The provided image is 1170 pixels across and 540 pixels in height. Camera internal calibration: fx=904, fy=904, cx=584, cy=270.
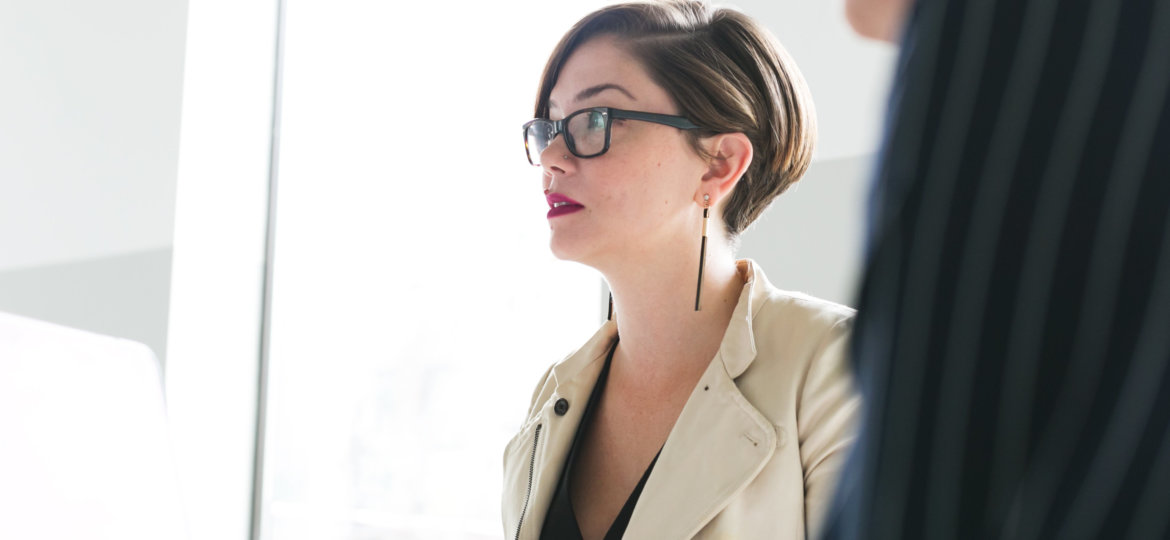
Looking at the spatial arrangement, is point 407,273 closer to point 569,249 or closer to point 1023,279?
point 569,249

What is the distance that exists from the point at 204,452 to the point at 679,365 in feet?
8.68

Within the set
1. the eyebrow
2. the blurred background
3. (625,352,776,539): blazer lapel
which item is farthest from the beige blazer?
the blurred background

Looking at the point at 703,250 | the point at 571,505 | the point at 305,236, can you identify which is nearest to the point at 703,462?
the point at 571,505

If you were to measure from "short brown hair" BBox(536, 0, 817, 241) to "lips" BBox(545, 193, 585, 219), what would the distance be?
254 mm

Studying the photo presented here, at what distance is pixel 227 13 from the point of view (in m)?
3.68

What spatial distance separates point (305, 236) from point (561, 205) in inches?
95.3

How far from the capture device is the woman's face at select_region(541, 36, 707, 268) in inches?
66.0

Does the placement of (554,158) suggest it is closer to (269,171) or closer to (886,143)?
(886,143)

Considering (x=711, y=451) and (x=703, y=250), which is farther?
(x=703, y=250)

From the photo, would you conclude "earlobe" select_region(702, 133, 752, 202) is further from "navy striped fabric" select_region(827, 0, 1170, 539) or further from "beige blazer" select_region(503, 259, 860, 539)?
"navy striped fabric" select_region(827, 0, 1170, 539)

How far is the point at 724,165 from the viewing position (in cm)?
174

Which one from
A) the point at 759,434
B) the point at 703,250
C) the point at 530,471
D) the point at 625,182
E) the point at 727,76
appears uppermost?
the point at 727,76

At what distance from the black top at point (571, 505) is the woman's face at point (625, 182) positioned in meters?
0.29

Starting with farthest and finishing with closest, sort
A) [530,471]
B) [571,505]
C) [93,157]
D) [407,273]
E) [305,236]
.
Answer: [305,236] < [407,273] < [93,157] < [530,471] < [571,505]
